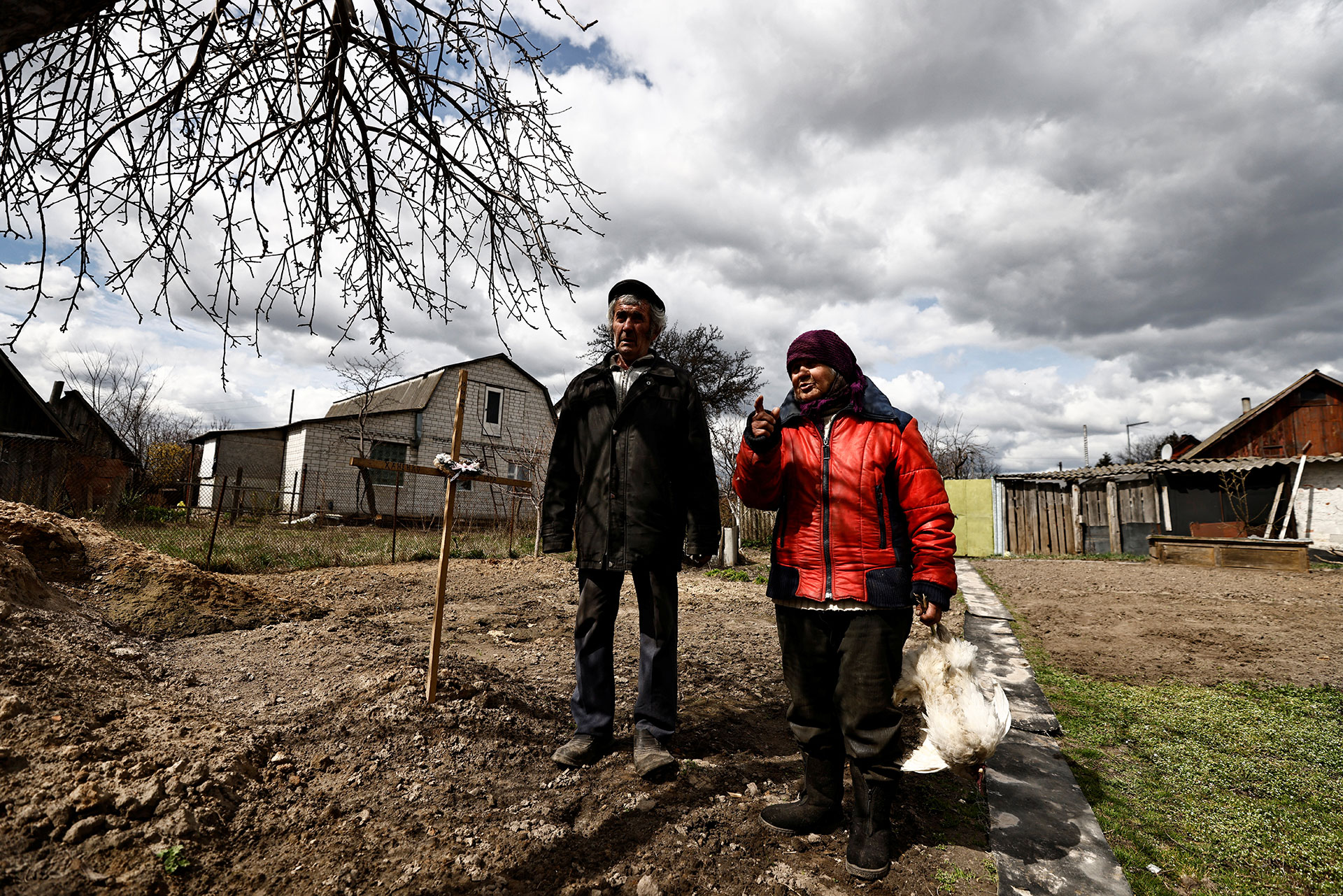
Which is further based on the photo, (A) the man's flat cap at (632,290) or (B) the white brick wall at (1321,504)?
(B) the white brick wall at (1321,504)

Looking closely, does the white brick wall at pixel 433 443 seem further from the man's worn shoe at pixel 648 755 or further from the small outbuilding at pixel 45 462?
the man's worn shoe at pixel 648 755

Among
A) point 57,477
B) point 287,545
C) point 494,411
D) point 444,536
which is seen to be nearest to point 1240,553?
point 444,536

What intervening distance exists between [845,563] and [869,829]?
849 millimetres

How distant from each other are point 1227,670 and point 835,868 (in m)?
4.37

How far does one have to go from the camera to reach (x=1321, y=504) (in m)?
14.8

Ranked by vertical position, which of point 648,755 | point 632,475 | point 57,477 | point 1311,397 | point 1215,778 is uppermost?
point 1311,397

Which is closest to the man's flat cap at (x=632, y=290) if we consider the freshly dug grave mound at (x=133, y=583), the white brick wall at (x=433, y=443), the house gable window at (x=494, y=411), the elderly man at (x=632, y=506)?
the elderly man at (x=632, y=506)

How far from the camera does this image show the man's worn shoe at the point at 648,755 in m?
2.47

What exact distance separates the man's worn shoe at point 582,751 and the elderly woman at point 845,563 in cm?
79

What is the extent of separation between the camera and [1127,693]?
3967mm

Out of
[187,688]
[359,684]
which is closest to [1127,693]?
[359,684]

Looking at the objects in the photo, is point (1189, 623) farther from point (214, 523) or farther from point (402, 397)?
point (402, 397)

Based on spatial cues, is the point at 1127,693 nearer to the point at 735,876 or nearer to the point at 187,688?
Result: the point at 735,876

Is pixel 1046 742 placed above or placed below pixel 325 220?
below
